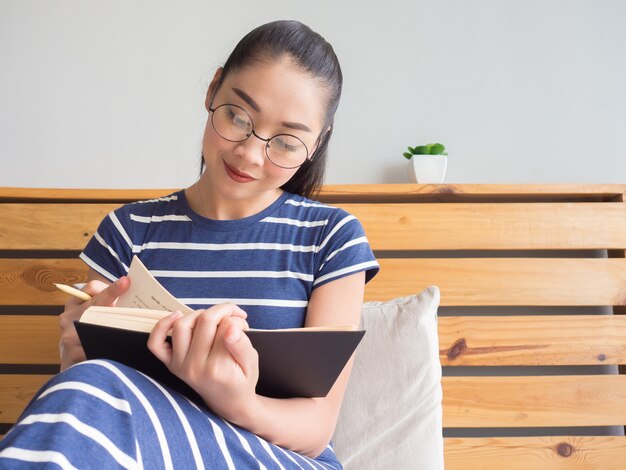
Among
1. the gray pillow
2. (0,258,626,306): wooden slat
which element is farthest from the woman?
(0,258,626,306): wooden slat

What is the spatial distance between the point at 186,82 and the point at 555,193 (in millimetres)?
1062

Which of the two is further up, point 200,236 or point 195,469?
point 200,236

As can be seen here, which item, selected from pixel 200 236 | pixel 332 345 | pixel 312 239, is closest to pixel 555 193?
pixel 312 239

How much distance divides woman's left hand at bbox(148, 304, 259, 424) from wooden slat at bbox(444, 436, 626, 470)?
1.01 m

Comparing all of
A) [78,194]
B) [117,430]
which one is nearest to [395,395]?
[117,430]

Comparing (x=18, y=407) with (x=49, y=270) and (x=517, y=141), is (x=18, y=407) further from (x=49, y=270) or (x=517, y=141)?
(x=517, y=141)

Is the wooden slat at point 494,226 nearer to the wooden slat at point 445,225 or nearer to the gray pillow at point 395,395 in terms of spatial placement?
the wooden slat at point 445,225

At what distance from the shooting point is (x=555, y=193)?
1.56 metres

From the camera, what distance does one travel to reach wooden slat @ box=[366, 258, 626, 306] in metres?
1.55

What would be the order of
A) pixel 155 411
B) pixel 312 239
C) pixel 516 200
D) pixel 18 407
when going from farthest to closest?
pixel 516 200 → pixel 18 407 → pixel 312 239 → pixel 155 411

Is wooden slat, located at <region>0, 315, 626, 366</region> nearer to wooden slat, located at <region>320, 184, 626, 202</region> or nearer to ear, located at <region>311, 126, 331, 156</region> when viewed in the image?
wooden slat, located at <region>320, 184, 626, 202</region>

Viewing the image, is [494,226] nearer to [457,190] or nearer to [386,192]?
[457,190]

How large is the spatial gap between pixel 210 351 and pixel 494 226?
3.56 ft

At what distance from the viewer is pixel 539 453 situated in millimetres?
1522
